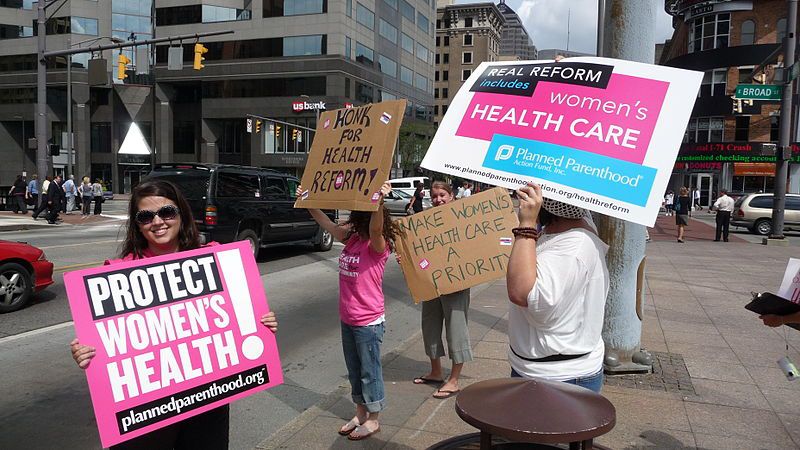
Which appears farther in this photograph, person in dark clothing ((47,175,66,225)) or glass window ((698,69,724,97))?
glass window ((698,69,724,97))

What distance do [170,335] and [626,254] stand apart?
163 inches

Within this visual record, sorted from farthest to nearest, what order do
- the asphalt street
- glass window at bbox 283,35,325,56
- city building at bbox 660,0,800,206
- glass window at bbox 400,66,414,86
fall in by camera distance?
glass window at bbox 400,66,414,86 < glass window at bbox 283,35,325,56 < city building at bbox 660,0,800,206 < the asphalt street

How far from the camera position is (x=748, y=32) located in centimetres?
4494

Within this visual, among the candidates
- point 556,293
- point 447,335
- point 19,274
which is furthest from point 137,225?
point 19,274

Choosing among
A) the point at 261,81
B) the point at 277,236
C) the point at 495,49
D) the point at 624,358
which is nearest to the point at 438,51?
the point at 495,49

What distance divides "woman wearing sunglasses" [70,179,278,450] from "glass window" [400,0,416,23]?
6685 cm

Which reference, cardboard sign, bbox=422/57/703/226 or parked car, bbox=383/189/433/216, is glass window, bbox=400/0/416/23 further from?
cardboard sign, bbox=422/57/703/226

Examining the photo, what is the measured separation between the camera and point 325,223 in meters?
4.16

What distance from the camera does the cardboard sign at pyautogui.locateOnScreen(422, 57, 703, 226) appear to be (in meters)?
2.38

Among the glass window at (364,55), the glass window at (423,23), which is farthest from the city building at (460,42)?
the glass window at (364,55)

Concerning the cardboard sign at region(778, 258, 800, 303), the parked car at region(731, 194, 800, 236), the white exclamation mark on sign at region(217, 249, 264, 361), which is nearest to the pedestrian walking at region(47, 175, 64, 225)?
the white exclamation mark on sign at region(217, 249, 264, 361)

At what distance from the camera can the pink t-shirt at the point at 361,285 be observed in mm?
3871

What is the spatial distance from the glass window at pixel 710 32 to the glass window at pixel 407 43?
101 feet

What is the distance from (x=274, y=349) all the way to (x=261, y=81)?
56534 millimetres
